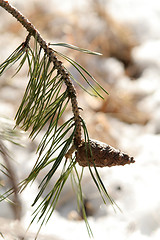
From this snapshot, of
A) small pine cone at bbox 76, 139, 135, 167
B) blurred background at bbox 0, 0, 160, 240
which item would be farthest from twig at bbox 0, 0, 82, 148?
blurred background at bbox 0, 0, 160, 240

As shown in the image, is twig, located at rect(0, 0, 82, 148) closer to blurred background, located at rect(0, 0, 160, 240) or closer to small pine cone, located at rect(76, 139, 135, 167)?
small pine cone, located at rect(76, 139, 135, 167)

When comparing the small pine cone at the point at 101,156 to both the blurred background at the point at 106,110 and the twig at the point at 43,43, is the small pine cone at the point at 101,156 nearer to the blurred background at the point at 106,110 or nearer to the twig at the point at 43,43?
the twig at the point at 43,43

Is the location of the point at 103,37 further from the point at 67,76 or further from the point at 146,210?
the point at 67,76

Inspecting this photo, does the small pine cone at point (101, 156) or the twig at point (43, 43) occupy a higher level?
the twig at point (43, 43)

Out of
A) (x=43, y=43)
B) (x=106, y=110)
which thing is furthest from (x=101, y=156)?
(x=106, y=110)

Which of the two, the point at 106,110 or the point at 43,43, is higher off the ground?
the point at 106,110

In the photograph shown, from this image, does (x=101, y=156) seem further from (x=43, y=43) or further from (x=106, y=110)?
(x=106, y=110)

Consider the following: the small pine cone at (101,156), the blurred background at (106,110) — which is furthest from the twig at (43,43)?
the blurred background at (106,110)

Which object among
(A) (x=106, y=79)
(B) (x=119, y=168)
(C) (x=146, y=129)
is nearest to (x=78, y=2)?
(A) (x=106, y=79)
